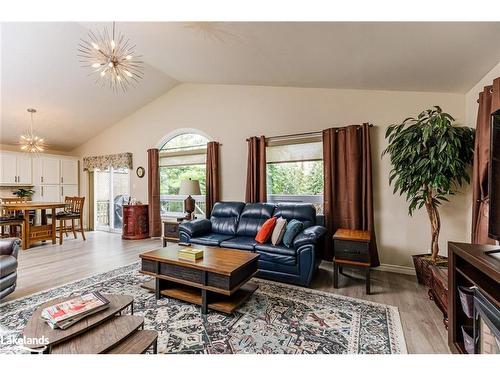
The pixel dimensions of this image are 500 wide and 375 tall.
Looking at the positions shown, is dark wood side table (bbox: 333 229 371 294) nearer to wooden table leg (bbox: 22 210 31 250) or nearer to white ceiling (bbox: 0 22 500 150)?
white ceiling (bbox: 0 22 500 150)

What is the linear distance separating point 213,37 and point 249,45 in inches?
17.4

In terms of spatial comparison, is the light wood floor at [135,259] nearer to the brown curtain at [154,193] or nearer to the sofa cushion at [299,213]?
the brown curtain at [154,193]

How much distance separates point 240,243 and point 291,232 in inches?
27.4

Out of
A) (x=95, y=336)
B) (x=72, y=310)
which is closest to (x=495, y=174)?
(x=95, y=336)

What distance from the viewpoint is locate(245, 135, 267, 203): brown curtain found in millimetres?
4113

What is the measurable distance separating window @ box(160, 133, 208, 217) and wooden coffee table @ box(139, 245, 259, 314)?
102 inches

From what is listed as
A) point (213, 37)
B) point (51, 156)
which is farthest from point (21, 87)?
point (213, 37)

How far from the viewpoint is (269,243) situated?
119 inches

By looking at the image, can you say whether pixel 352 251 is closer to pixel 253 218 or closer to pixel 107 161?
pixel 253 218

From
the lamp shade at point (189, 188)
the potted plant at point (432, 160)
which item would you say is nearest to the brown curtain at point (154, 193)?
the lamp shade at point (189, 188)

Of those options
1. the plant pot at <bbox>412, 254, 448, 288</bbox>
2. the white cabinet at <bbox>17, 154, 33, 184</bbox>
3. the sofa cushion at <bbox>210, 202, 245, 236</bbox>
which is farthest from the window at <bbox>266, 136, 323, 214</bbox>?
the white cabinet at <bbox>17, 154, 33, 184</bbox>

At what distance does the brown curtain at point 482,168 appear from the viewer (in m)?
2.13
